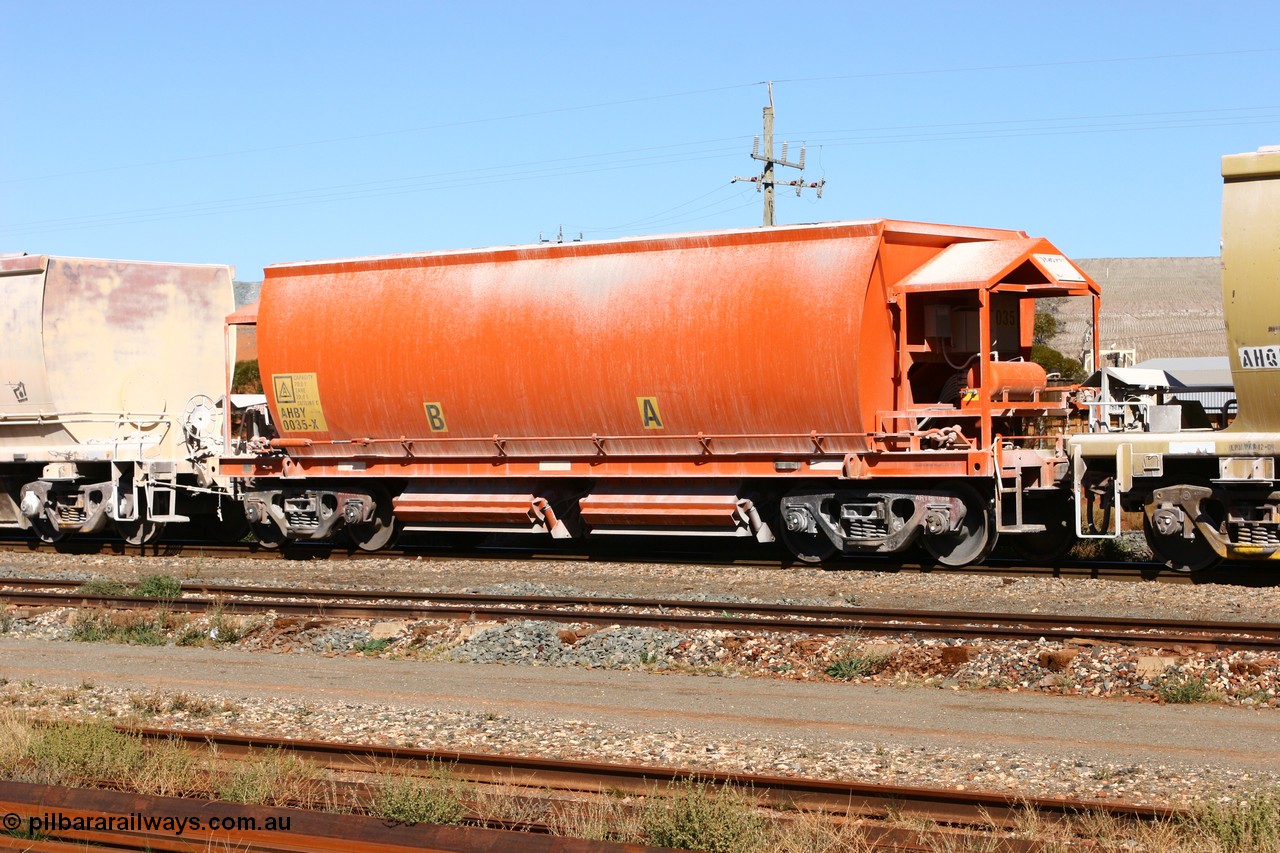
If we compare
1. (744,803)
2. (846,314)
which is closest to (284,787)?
(744,803)

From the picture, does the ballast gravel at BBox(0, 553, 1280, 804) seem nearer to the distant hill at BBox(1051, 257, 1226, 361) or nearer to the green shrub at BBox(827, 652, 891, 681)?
the green shrub at BBox(827, 652, 891, 681)

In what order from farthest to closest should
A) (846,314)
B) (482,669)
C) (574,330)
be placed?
(574,330) → (846,314) → (482,669)

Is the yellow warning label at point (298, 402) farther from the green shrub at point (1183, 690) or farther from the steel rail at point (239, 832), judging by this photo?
the steel rail at point (239, 832)

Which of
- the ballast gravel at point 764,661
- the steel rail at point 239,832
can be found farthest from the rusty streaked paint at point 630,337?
the steel rail at point 239,832

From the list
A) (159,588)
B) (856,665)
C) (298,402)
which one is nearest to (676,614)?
(856,665)

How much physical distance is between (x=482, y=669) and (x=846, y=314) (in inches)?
253

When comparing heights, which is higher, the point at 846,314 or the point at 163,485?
the point at 846,314

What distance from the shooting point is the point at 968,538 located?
1639 cm

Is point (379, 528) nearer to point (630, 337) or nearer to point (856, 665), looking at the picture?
point (630, 337)

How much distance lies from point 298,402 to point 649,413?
5.66 meters

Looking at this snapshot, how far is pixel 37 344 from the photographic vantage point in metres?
20.7

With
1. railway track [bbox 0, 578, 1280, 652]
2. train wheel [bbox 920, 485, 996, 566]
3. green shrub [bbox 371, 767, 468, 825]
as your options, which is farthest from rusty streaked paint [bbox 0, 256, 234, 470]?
green shrub [bbox 371, 767, 468, 825]

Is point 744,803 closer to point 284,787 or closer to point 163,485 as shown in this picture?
point 284,787

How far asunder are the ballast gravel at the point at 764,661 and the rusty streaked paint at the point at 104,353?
5.05 meters
